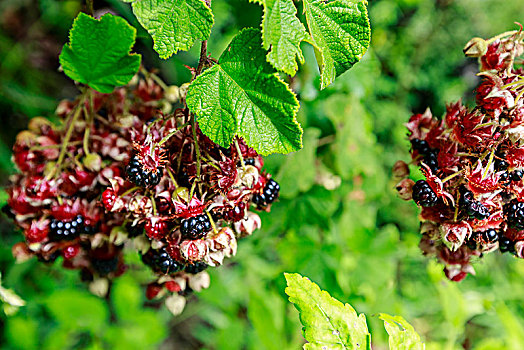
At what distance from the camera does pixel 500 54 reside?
78 cm

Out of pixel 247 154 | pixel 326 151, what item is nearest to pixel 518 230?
pixel 247 154

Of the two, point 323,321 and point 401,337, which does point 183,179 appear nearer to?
point 323,321

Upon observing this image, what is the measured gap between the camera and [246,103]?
2.18 ft

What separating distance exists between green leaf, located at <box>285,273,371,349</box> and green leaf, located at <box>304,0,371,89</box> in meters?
0.35

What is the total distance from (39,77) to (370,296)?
1899mm

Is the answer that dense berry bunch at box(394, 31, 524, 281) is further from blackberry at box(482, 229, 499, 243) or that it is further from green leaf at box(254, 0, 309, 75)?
green leaf at box(254, 0, 309, 75)

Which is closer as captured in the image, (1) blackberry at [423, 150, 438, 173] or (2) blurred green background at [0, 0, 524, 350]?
(1) blackberry at [423, 150, 438, 173]

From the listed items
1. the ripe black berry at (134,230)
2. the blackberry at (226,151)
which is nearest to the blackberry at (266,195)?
the blackberry at (226,151)

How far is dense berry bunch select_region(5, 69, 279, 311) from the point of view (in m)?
0.71

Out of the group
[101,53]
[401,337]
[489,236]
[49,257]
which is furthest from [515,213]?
[49,257]

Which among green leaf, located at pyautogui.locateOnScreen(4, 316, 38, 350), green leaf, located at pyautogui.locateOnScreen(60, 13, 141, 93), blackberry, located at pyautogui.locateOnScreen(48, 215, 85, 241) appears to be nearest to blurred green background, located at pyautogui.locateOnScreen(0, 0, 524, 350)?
green leaf, located at pyautogui.locateOnScreen(4, 316, 38, 350)

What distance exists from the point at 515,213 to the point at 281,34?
20.9 inches

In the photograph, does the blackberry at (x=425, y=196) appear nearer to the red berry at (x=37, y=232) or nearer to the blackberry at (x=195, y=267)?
the blackberry at (x=195, y=267)

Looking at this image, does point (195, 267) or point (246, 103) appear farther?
point (195, 267)
